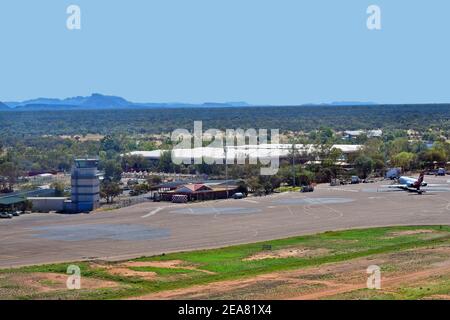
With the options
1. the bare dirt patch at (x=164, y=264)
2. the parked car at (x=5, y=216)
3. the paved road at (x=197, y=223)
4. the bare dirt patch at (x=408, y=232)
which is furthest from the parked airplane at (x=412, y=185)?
the bare dirt patch at (x=164, y=264)

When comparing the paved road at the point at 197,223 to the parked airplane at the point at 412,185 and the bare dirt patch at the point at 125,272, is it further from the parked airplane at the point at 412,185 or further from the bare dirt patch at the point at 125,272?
the bare dirt patch at the point at 125,272

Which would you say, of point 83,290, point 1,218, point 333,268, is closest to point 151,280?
point 83,290

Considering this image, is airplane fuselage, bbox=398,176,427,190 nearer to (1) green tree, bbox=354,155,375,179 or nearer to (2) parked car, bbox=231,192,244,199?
(1) green tree, bbox=354,155,375,179

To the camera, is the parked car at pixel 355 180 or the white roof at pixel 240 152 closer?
the parked car at pixel 355 180

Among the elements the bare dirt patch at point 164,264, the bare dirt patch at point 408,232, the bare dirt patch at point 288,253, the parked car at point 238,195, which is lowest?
the parked car at point 238,195

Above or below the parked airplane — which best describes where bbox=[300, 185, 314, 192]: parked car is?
below

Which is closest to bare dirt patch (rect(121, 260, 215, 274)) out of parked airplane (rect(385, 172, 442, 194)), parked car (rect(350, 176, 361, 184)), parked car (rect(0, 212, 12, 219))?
parked car (rect(0, 212, 12, 219))

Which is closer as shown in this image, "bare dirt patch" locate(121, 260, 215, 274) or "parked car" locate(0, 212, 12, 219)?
Answer: "bare dirt patch" locate(121, 260, 215, 274)
